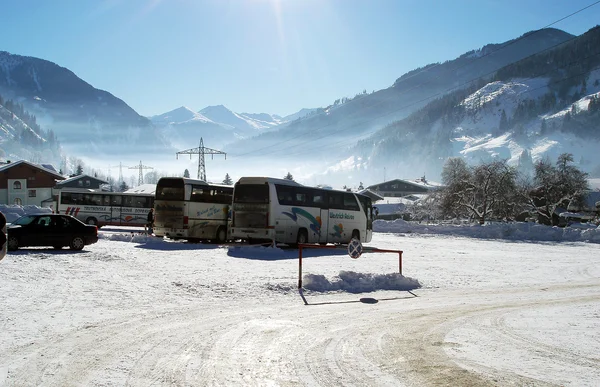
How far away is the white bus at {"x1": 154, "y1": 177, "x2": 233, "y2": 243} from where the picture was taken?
91.6 ft

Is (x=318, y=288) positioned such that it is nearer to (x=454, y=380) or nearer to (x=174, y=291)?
(x=174, y=291)

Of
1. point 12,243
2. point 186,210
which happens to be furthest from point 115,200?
point 12,243

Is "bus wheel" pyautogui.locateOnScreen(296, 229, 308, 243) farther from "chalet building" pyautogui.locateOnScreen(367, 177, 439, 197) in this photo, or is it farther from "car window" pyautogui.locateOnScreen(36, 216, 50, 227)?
"chalet building" pyautogui.locateOnScreen(367, 177, 439, 197)

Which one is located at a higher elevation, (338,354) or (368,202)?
(368,202)

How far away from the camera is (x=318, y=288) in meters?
13.2

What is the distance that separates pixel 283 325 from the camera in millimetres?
8781

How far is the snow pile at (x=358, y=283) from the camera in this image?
43.7ft

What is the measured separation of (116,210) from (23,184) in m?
41.0

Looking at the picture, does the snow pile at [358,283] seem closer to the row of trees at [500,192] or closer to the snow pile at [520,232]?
the snow pile at [520,232]

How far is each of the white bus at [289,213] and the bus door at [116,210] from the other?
22.7 metres

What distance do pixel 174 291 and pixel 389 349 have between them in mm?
6721

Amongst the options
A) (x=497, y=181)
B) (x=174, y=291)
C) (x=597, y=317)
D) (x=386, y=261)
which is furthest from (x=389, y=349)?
(x=497, y=181)

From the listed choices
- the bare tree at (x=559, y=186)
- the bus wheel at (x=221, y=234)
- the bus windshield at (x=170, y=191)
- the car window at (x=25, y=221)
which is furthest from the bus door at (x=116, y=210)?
the bare tree at (x=559, y=186)

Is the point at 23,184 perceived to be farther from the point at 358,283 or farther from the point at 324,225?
the point at 358,283
